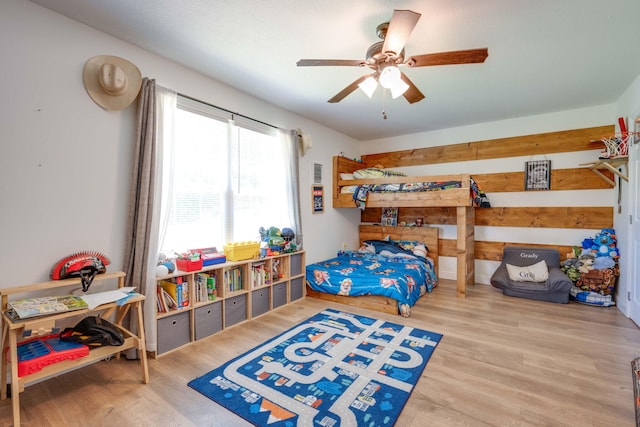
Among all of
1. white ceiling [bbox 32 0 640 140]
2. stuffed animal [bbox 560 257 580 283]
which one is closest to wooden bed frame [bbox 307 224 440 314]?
stuffed animal [bbox 560 257 580 283]

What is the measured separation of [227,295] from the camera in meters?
2.96

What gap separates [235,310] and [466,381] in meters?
2.15

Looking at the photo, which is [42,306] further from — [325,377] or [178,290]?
[325,377]

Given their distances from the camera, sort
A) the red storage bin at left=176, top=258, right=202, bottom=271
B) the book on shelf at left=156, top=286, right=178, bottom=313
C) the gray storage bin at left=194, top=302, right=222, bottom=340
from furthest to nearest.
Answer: the gray storage bin at left=194, top=302, right=222, bottom=340 → the red storage bin at left=176, top=258, right=202, bottom=271 → the book on shelf at left=156, top=286, right=178, bottom=313

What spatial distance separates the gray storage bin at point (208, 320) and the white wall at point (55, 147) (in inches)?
32.2

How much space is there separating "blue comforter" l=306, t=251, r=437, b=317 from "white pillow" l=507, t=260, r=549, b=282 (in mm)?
1022

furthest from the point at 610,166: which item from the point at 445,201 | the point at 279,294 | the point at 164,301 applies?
the point at 164,301

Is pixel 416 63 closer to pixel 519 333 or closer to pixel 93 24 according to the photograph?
pixel 93 24

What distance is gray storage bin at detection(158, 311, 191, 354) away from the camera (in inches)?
94.7

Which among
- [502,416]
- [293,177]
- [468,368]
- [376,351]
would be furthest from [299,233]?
[502,416]

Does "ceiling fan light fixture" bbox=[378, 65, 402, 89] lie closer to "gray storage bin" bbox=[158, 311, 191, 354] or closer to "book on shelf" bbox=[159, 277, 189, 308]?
"book on shelf" bbox=[159, 277, 189, 308]

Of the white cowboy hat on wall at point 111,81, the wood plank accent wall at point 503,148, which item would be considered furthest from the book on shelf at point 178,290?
the wood plank accent wall at point 503,148

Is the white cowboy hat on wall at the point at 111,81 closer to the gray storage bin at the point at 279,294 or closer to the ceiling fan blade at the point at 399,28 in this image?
the ceiling fan blade at the point at 399,28

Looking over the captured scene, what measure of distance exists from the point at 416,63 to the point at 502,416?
2241mm
